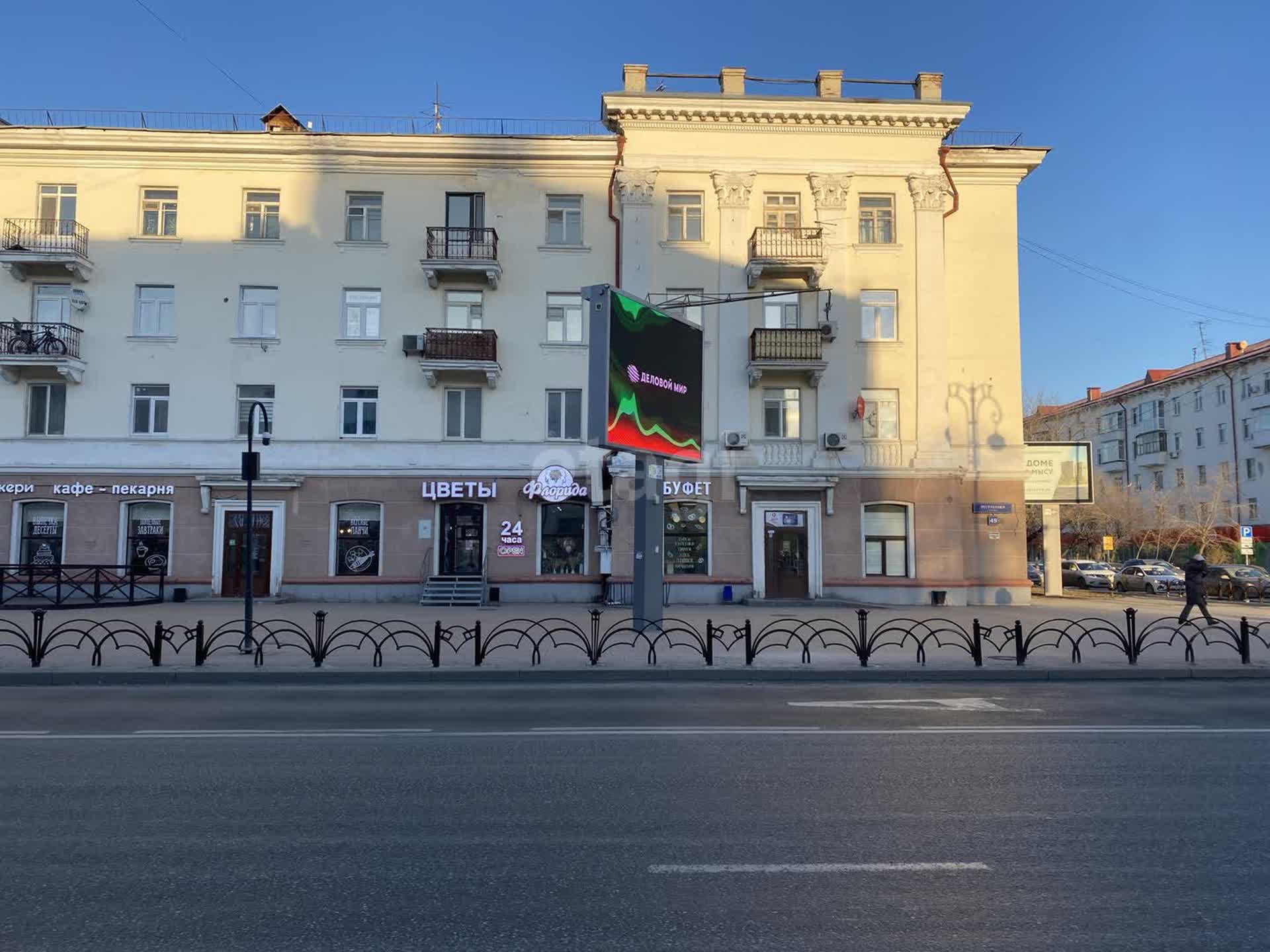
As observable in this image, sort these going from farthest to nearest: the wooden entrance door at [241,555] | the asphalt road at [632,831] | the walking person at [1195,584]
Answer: the wooden entrance door at [241,555]
the walking person at [1195,584]
the asphalt road at [632,831]

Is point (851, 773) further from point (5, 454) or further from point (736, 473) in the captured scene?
point (5, 454)

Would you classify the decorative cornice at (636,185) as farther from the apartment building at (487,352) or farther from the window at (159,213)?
the window at (159,213)

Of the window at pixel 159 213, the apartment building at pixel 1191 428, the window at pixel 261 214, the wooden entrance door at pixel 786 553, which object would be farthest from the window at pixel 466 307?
the apartment building at pixel 1191 428

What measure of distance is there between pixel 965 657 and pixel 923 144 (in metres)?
19.7

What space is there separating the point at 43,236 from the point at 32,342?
3426 mm

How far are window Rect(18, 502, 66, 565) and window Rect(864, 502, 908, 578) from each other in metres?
24.8

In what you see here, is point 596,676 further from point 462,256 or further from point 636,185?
point 636,185

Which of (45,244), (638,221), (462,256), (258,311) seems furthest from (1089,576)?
(45,244)

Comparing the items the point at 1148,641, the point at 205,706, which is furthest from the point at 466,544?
the point at 1148,641

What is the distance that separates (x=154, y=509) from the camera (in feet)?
88.0

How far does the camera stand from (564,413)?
27531mm

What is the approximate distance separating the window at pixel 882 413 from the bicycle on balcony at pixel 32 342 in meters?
24.8

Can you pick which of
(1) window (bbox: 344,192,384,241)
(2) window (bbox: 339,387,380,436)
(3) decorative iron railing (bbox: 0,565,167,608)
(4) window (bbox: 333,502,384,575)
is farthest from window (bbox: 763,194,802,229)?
(3) decorative iron railing (bbox: 0,565,167,608)

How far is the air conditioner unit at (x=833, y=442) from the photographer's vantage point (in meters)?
26.9
